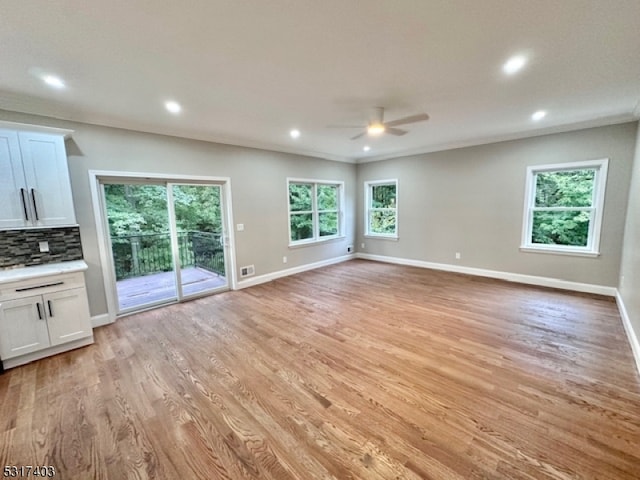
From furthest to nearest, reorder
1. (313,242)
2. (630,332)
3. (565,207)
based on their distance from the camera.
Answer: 1. (313,242)
2. (565,207)
3. (630,332)

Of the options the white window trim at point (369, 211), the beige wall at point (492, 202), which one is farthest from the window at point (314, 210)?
the beige wall at point (492, 202)

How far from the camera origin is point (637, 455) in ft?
5.34

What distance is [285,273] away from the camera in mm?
5898

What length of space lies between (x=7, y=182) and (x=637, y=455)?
5.62 m

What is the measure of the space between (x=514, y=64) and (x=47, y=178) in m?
4.85

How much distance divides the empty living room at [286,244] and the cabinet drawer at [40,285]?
2cm

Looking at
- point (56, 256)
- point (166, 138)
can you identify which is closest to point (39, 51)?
point (166, 138)

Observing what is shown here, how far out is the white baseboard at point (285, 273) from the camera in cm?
520

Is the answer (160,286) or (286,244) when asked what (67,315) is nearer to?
(160,286)

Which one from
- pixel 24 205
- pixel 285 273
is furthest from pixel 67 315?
pixel 285 273

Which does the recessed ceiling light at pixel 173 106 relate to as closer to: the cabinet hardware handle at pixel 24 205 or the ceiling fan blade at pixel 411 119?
the cabinet hardware handle at pixel 24 205

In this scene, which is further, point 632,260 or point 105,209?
point 105,209

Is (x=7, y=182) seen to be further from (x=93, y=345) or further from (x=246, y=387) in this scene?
(x=246, y=387)

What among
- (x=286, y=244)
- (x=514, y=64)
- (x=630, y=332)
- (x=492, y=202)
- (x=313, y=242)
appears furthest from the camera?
(x=313, y=242)
